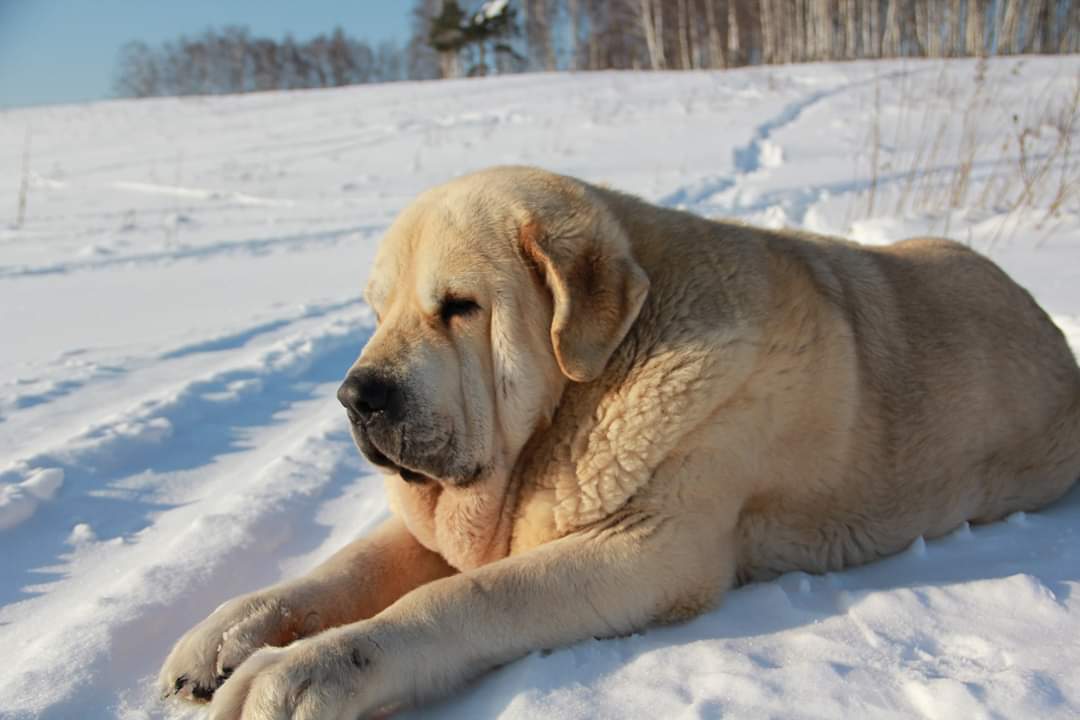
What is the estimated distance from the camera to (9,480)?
294 cm

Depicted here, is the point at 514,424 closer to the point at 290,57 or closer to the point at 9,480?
the point at 9,480

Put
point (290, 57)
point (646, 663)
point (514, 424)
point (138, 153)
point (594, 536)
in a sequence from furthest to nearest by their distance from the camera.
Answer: point (290, 57)
point (138, 153)
point (514, 424)
point (594, 536)
point (646, 663)

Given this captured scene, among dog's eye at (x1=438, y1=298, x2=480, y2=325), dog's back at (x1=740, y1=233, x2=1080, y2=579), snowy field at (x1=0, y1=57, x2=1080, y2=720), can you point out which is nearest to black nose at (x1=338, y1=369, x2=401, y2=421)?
dog's eye at (x1=438, y1=298, x2=480, y2=325)

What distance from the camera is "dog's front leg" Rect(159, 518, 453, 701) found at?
1956mm

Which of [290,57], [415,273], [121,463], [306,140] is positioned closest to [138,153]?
[306,140]

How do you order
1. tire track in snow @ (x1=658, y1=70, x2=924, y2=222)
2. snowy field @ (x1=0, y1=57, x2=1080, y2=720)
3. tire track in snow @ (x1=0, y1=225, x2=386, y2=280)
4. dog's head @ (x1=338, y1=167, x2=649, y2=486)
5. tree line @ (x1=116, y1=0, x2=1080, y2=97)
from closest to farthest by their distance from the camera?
snowy field @ (x1=0, y1=57, x2=1080, y2=720), dog's head @ (x1=338, y1=167, x2=649, y2=486), tire track in snow @ (x1=0, y1=225, x2=386, y2=280), tire track in snow @ (x1=658, y1=70, x2=924, y2=222), tree line @ (x1=116, y1=0, x2=1080, y2=97)

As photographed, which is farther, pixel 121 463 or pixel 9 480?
pixel 121 463

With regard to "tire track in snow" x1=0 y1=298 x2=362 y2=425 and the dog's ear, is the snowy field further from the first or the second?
the dog's ear

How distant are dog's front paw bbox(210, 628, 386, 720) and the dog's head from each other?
530mm

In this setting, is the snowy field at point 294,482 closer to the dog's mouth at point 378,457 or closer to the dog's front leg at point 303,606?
the dog's front leg at point 303,606

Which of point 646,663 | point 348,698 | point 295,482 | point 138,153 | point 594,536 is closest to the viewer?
point 348,698

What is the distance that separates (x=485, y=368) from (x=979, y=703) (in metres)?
1.33

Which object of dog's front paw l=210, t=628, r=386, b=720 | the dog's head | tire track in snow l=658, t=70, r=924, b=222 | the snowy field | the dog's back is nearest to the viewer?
dog's front paw l=210, t=628, r=386, b=720

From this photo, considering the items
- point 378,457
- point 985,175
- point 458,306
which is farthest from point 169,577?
point 985,175
